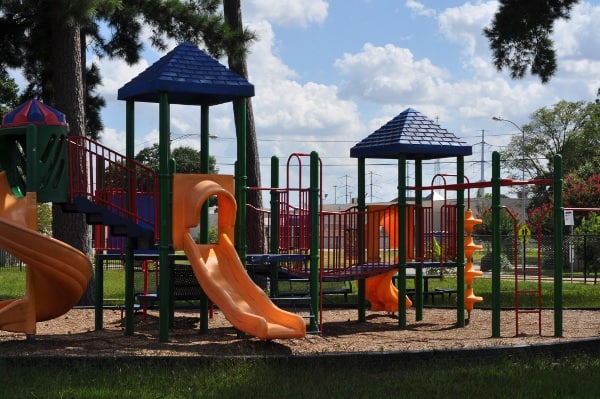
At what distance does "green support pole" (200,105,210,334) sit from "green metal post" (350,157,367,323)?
2.46 meters

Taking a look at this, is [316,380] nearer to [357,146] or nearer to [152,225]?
[152,225]

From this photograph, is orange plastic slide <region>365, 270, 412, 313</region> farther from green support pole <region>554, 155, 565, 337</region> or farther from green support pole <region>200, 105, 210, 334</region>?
green support pole <region>200, 105, 210, 334</region>

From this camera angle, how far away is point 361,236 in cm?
1480

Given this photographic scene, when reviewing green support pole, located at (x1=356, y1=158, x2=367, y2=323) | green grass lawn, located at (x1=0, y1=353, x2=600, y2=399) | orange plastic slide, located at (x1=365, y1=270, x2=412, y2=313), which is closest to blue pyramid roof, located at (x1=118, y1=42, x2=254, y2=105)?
green support pole, located at (x1=356, y1=158, x2=367, y2=323)

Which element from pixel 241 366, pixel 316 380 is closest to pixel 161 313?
pixel 241 366

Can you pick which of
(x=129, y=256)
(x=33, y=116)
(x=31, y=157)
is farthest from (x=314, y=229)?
(x=33, y=116)

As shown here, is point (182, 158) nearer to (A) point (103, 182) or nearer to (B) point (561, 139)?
(B) point (561, 139)

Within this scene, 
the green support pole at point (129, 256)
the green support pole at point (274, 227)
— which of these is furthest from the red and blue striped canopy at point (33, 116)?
the green support pole at point (274, 227)

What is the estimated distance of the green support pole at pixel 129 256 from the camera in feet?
42.2

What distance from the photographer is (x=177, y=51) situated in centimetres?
1277

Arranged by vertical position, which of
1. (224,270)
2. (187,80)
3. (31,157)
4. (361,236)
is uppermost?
(187,80)

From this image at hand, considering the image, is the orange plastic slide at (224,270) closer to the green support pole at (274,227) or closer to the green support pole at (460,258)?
the green support pole at (274,227)

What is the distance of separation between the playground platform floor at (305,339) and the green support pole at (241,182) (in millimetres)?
1253

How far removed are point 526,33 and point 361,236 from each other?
8.45m
